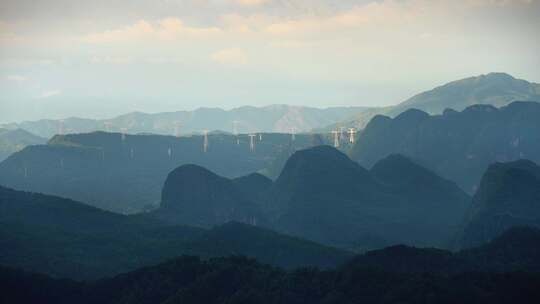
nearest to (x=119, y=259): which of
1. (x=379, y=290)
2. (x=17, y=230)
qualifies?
(x=17, y=230)

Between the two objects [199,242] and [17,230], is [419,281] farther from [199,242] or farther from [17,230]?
[17,230]

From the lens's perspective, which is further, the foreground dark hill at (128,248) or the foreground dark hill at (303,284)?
the foreground dark hill at (128,248)

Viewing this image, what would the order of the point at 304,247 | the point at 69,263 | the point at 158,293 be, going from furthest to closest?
the point at 304,247, the point at 69,263, the point at 158,293

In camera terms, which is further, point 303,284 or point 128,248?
point 128,248

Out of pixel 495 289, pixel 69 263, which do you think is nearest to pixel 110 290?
pixel 69 263

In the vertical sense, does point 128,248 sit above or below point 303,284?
below

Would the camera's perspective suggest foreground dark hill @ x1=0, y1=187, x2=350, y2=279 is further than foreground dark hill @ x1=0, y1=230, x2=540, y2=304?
Yes

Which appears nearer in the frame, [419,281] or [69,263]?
[419,281]

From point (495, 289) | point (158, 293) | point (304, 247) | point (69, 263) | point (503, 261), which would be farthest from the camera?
point (304, 247)
